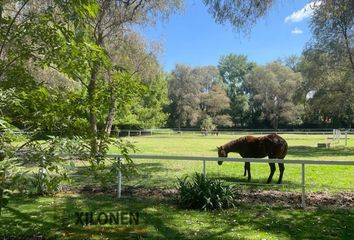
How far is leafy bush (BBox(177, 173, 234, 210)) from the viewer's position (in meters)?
7.44

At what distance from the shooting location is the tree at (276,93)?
63.8 metres

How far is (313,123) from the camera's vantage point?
62.6 meters

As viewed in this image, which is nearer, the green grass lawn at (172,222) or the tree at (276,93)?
the green grass lawn at (172,222)

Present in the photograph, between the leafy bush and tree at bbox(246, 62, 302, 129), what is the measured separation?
188 feet

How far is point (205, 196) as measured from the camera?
24.5 ft

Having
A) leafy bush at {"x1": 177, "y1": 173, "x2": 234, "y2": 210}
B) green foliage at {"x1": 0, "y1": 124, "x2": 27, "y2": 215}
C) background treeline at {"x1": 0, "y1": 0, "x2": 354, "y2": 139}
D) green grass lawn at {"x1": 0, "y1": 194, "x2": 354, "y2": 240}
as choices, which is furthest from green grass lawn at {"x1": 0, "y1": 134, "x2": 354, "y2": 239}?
green foliage at {"x1": 0, "y1": 124, "x2": 27, "y2": 215}

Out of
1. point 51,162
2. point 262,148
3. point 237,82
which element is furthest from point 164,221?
point 237,82

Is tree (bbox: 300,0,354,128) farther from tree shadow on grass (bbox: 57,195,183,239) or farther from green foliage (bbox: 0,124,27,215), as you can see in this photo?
green foliage (bbox: 0,124,27,215)

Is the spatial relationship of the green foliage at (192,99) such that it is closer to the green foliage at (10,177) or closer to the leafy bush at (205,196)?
the leafy bush at (205,196)

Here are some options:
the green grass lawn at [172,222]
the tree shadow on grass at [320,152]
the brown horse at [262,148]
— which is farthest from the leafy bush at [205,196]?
the tree shadow on grass at [320,152]

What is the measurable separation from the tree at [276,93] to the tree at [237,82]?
Answer: 8.90ft

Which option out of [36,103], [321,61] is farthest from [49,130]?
[321,61]

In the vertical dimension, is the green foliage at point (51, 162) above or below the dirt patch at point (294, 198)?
above

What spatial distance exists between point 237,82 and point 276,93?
16.2 m
